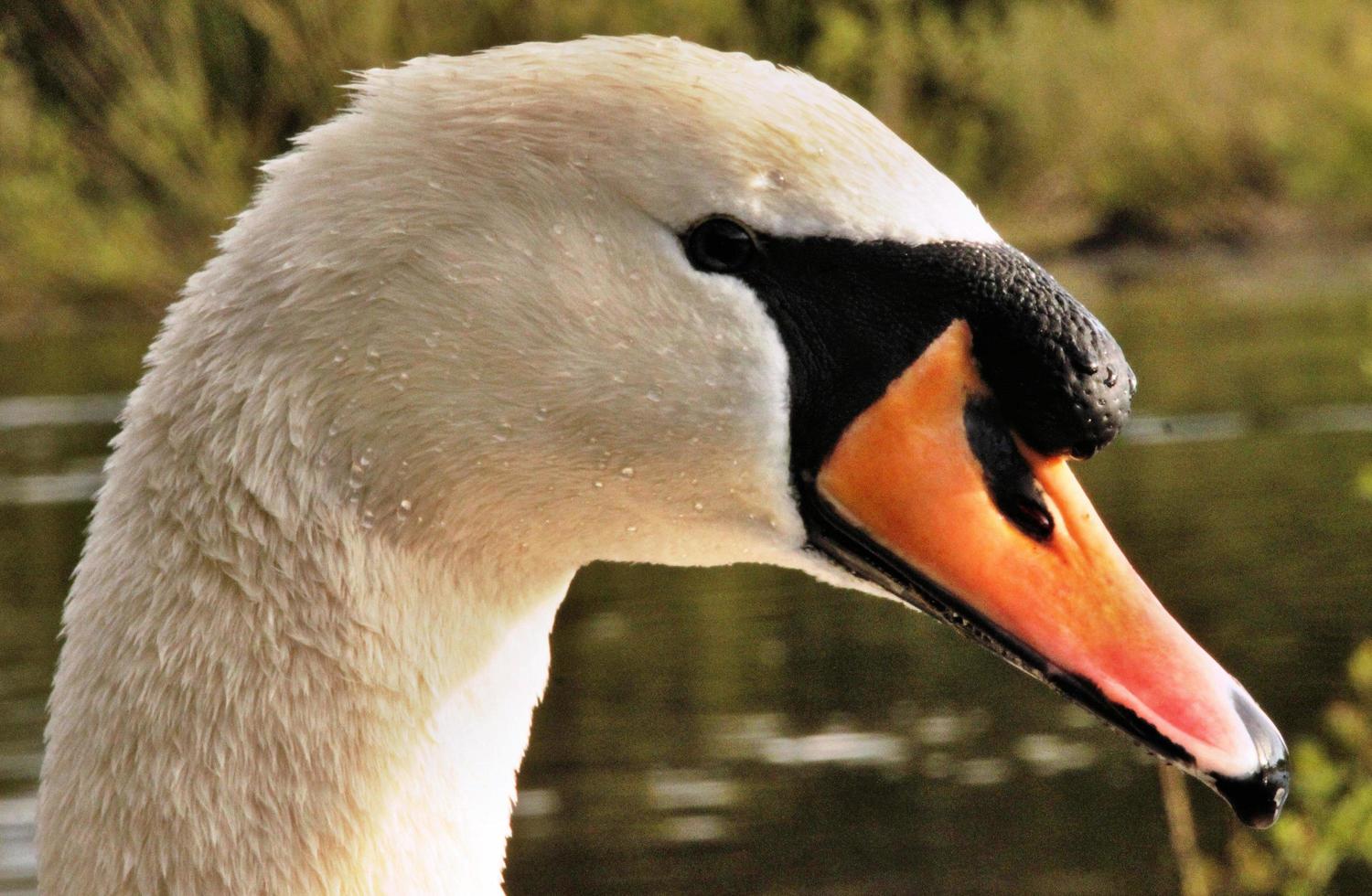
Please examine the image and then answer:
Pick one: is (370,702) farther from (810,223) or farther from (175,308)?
(810,223)

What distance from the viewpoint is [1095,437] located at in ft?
7.16

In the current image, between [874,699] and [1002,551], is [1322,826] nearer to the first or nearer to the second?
[1002,551]

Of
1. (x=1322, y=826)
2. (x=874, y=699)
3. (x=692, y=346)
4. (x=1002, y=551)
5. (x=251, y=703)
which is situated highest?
(x=692, y=346)

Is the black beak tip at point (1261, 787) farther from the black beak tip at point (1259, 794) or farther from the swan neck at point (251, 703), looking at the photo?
the swan neck at point (251, 703)

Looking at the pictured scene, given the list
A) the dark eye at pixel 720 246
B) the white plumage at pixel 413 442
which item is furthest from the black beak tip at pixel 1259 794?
the dark eye at pixel 720 246

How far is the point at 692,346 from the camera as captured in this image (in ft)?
7.41

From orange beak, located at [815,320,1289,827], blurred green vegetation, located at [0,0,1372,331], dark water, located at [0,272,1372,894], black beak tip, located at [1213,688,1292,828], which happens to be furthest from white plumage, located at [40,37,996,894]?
blurred green vegetation, located at [0,0,1372,331]

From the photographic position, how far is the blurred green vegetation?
60.2 ft

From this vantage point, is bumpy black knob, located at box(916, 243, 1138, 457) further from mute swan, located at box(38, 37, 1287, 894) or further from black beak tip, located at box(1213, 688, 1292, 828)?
black beak tip, located at box(1213, 688, 1292, 828)

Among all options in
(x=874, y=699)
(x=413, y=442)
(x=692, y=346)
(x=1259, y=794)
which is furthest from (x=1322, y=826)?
(x=874, y=699)

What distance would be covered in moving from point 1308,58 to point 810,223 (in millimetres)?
33749

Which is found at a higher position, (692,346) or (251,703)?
(692,346)

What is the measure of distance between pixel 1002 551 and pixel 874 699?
28.9 ft

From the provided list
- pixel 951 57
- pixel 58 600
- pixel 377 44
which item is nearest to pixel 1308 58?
pixel 951 57
